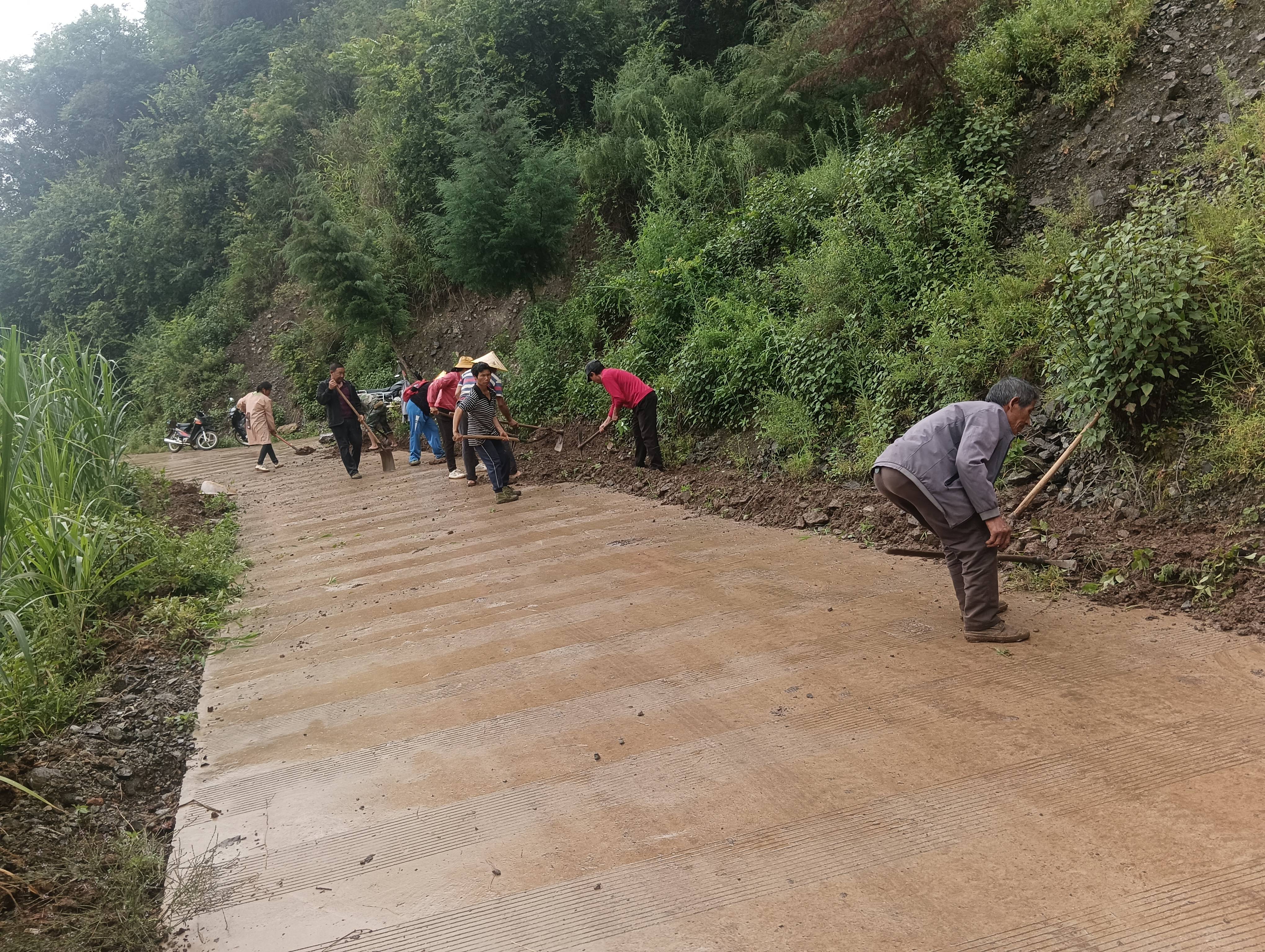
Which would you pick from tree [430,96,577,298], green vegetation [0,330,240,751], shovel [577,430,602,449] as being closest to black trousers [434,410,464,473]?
shovel [577,430,602,449]

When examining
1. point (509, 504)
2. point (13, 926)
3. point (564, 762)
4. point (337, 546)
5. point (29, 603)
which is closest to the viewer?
point (13, 926)

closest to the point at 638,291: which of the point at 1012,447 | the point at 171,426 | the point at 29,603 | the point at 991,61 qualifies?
the point at 991,61

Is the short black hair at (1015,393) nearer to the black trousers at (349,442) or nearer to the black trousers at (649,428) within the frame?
the black trousers at (649,428)

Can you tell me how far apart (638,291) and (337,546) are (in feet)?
19.9

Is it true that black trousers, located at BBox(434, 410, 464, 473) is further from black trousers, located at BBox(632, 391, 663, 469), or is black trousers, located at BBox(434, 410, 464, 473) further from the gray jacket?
the gray jacket

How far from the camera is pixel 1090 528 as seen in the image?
214 inches

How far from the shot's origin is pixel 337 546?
28.5ft

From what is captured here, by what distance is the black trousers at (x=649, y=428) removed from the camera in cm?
1037

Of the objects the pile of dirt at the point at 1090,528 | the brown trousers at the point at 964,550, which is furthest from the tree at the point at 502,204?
the brown trousers at the point at 964,550

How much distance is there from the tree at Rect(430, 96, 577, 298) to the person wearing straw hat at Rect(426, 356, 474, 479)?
8.98ft

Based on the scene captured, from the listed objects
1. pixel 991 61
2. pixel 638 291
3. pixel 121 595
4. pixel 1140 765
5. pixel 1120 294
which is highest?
pixel 991 61

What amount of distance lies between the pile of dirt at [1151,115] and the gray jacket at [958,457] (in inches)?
153

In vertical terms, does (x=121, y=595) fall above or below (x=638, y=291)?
below

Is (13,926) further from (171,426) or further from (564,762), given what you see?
(171,426)
